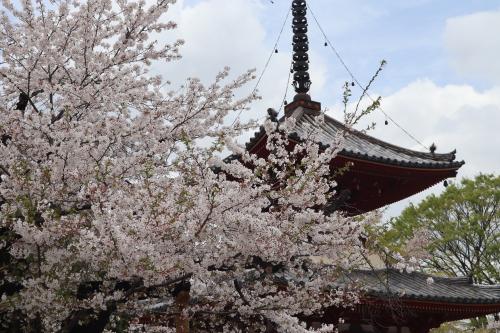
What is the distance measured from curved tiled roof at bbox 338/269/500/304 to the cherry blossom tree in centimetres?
243

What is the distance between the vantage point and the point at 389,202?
10633mm

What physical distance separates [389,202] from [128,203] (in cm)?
679

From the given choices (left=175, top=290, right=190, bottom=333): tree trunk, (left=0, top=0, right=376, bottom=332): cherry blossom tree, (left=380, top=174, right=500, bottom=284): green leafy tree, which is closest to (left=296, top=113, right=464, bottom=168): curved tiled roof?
(left=0, top=0, right=376, bottom=332): cherry blossom tree

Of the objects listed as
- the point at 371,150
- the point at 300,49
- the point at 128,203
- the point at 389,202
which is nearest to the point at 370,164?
the point at 371,150

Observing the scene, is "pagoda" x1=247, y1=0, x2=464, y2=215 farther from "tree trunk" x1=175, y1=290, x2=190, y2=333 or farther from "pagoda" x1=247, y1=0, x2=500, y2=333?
"tree trunk" x1=175, y1=290, x2=190, y2=333

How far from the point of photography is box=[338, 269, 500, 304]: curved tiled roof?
905 centimetres

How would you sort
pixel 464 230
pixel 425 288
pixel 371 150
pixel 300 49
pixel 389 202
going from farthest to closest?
pixel 464 230 → pixel 300 49 → pixel 389 202 → pixel 371 150 → pixel 425 288

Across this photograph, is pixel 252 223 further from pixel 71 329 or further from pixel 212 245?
pixel 71 329

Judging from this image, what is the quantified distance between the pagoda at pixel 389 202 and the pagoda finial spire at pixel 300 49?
23.4 inches

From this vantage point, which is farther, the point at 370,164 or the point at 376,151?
the point at 376,151

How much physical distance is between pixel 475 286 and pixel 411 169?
2758mm

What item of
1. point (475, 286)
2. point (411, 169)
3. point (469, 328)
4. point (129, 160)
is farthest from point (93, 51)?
point (469, 328)

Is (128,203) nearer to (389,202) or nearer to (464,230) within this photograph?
(389,202)

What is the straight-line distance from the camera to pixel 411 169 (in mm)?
9891
